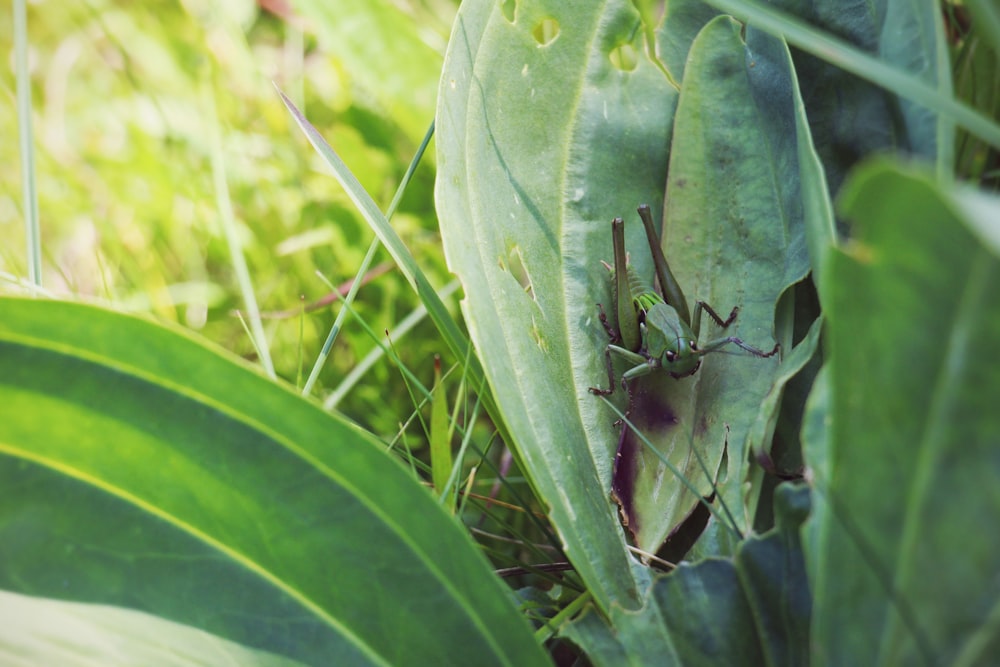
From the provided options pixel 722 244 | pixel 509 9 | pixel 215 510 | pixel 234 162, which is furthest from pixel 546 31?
pixel 234 162

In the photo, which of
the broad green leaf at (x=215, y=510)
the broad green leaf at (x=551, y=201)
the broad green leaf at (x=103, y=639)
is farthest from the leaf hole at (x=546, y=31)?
the broad green leaf at (x=103, y=639)

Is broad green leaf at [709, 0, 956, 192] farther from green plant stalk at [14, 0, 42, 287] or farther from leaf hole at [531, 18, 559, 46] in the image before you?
green plant stalk at [14, 0, 42, 287]

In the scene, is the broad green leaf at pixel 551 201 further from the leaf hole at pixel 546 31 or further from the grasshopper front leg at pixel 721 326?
the grasshopper front leg at pixel 721 326

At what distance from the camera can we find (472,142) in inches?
33.0

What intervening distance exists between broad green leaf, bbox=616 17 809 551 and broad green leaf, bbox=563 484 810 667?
0.15 m

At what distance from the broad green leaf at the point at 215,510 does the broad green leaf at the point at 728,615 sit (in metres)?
0.09

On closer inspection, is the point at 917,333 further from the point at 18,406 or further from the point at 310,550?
the point at 18,406

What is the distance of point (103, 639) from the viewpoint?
62 centimetres

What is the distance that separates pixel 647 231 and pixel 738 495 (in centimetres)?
35

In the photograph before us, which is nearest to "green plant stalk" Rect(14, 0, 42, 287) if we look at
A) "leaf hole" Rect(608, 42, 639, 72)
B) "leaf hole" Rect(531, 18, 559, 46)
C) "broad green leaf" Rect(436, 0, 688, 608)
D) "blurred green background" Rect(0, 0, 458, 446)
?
"blurred green background" Rect(0, 0, 458, 446)

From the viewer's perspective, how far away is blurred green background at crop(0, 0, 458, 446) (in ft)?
4.51

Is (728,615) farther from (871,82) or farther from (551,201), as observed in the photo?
(871,82)

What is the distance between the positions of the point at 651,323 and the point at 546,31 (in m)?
0.40

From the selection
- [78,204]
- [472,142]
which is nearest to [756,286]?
[472,142]
